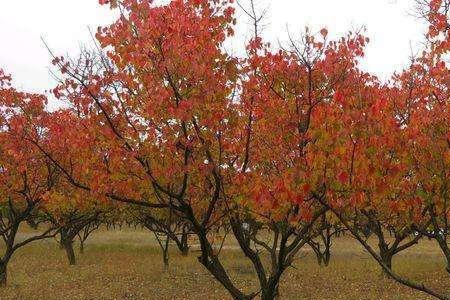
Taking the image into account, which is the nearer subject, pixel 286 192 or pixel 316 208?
pixel 286 192

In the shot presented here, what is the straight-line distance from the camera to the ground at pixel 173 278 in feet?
92.9

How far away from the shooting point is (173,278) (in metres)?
34.4

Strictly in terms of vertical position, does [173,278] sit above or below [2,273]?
below

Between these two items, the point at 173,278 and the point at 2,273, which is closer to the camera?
the point at 2,273

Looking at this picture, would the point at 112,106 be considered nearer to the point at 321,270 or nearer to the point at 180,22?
the point at 180,22

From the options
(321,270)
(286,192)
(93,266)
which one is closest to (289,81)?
(286,192)

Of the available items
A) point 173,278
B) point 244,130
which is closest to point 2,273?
point 173,278

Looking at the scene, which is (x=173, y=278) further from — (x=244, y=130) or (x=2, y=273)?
(x=244, y=130)

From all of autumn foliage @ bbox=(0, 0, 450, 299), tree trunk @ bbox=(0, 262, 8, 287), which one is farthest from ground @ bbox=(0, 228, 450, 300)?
autumn foliage @ bbox=(0, 0, 450, 299)

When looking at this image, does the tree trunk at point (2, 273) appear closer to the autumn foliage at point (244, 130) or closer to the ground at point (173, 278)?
the ground at point (173, 278)

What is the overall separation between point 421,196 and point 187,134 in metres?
4.93

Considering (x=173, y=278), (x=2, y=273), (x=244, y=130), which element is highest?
(x=244, y=130)

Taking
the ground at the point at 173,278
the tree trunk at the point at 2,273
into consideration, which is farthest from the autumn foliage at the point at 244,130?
the tree trunk at the point at 2,273

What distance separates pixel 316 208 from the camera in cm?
1157
